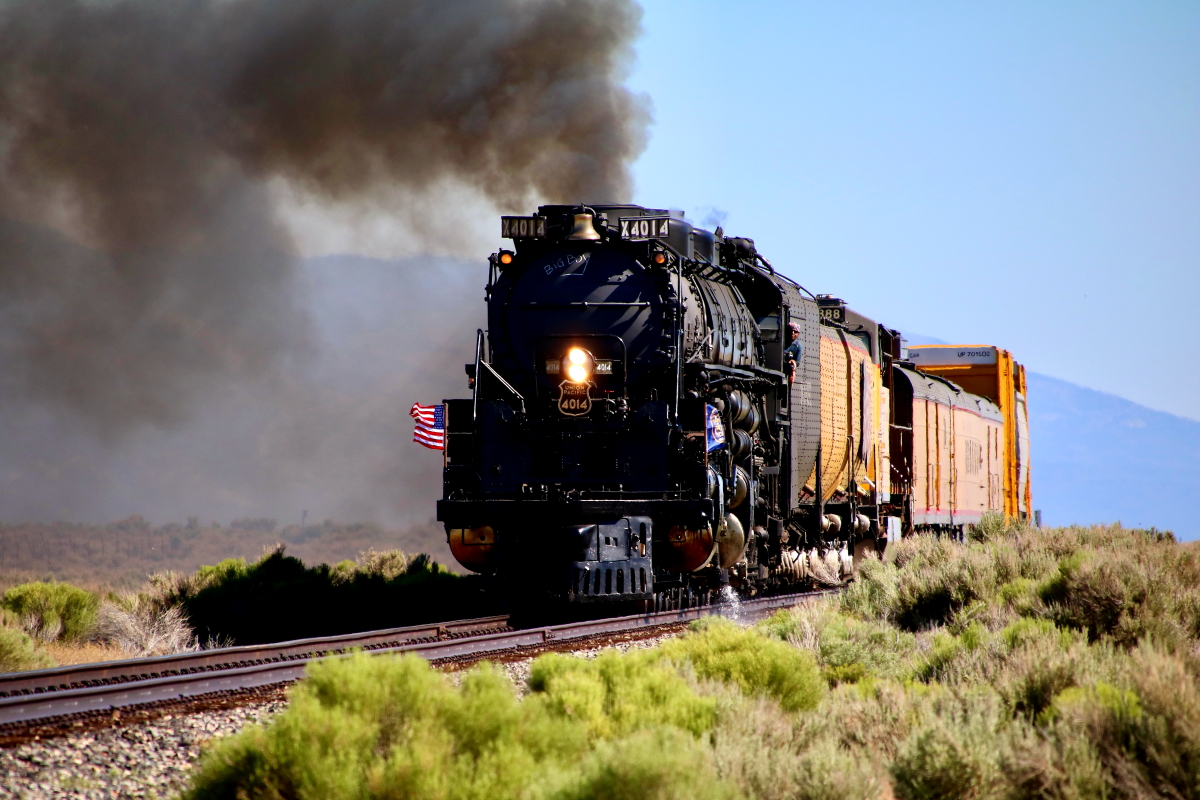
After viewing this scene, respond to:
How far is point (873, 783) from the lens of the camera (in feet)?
17.1

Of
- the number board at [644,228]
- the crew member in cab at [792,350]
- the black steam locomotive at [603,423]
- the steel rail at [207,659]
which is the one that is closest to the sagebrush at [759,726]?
the steel rail at [207,659]

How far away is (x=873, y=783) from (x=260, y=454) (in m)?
39.8

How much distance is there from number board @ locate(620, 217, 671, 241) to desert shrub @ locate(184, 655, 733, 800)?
747 cm

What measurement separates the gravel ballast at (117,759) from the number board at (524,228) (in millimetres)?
6912

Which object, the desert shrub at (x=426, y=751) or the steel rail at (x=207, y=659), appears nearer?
the desert shrub at (x=426, y=751)

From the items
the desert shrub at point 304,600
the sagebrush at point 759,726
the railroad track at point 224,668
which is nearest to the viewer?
the sagebrush at point 759,726

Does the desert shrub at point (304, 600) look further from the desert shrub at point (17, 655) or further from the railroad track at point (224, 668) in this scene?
the desert shrub at point (17, 655)

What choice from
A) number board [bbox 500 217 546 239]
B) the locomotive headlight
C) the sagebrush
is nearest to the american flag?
number board [bbox 500 217 546 239]

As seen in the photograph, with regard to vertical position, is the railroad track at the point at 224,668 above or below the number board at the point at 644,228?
below

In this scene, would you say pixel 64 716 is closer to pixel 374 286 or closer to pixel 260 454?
pixel 260 454

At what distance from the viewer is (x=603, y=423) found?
1187 centimetres

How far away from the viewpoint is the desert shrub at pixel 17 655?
9039 millimetres

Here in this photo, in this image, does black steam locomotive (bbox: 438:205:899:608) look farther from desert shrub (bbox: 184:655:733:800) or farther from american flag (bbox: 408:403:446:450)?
desert shrub (bbox: 184:655:733:800)

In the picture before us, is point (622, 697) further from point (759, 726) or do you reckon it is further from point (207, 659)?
point (207, 659)
